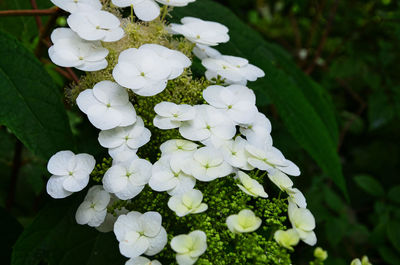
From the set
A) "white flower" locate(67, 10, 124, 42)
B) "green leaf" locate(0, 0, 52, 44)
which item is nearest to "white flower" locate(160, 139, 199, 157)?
"white flower" locate(67, 10, 124, 42)

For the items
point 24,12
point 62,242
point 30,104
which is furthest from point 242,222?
point 24,12

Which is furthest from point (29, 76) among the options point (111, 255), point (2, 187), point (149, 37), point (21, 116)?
point (2, 187)

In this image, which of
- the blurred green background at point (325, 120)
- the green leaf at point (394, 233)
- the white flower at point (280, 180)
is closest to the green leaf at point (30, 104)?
the blurred green background at point (325, 120)

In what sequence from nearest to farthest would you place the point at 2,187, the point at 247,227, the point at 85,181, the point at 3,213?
the point at 247,227 → the point at 85,181 → the point at 3,213 → the point at 2,187

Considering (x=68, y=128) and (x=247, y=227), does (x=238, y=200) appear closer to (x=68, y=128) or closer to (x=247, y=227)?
(x=247, y=227)

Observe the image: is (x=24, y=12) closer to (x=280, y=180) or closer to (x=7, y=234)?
(x=7, y=234)

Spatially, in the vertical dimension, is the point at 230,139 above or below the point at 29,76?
above
